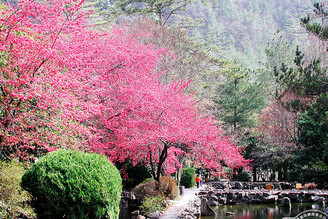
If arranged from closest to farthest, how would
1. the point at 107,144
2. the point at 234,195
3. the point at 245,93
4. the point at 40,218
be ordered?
the point at 40,218, the point at 107,144, the point at 234,195, the point at 245,93

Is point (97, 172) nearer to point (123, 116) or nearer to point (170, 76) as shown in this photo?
point (123, 116)

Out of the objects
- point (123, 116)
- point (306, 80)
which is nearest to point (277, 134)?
point (306, 80)

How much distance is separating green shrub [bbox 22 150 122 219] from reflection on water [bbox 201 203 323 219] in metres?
7.14

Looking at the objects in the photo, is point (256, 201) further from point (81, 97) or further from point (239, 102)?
point (81, 97)

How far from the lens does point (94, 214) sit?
6.36 metres

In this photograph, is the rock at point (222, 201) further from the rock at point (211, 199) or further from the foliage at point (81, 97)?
the foliage at point (81, 97)

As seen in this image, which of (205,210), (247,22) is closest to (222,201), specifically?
(205,210)

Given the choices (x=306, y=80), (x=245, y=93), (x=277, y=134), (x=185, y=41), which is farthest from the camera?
(x=245, y=93)

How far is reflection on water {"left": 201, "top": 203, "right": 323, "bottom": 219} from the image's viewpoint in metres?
13.1

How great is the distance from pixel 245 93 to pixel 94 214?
21358 millimetres

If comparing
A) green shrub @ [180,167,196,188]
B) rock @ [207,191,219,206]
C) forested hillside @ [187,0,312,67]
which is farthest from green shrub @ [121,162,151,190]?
forested hillside @ [187,0,312,67]

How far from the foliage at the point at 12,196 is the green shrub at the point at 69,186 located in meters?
0.35

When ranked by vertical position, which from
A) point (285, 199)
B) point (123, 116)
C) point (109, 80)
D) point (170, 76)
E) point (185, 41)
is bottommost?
point (285, 199)

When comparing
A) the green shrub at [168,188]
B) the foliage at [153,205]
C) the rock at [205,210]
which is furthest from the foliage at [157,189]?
the rock at [205,210]
